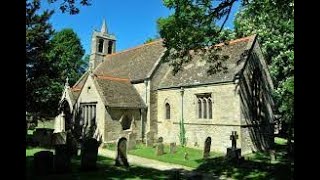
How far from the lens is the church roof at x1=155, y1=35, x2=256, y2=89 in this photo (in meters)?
23.1

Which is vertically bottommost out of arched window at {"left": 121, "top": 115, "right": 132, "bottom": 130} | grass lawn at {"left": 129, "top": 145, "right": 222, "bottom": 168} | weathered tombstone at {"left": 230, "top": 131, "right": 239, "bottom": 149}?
grass lawn at {"left": 129, "top": 145, "right": 222, "bottom": 168}

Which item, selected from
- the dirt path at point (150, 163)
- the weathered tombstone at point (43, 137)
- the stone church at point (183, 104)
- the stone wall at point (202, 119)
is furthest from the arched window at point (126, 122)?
the weathered tombstone at point (43, 137)

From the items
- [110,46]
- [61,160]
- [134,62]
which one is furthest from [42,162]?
[110,46]

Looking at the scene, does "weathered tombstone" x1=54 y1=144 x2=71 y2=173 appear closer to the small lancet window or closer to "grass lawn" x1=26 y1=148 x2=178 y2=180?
"grass lawn" x1=26 y1=148 x2=178 y2=180

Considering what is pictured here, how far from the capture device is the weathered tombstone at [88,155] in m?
15.9

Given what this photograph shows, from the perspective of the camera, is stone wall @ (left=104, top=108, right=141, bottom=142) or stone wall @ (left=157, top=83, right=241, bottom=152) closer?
stone wall @ (left=157, top=83, right=241, bottom=152)

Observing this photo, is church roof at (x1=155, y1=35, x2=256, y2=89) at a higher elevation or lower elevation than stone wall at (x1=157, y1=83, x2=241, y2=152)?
higher

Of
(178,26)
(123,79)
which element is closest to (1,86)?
(178,26)

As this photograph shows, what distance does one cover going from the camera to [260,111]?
2420cm

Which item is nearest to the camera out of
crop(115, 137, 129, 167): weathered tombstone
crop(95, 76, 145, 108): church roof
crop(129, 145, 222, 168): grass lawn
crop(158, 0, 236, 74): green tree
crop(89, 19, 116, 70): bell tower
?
crop(158, 0, 236, 74): green tree

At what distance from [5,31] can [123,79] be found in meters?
27.8

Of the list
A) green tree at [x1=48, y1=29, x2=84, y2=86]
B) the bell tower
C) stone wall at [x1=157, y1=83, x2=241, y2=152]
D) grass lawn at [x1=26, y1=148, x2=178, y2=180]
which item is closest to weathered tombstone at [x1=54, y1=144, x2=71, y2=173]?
grass lawn at [x1=26, y1=148, x2=178, y2=180]

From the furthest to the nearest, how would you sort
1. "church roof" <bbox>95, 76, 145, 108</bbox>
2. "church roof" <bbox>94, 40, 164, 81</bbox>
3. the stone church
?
"church roof" <bbox>94, 40, 164, 81</bbox> < "church roof" <bbox>95, 76, 145, 108</bbox> < the stone church

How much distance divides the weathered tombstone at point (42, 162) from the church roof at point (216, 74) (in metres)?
10.5
